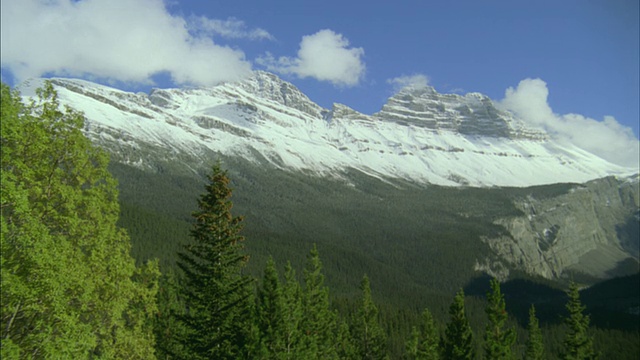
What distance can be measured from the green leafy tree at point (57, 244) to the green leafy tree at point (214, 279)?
29.1ft

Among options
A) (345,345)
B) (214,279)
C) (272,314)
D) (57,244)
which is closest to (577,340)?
(345,345)

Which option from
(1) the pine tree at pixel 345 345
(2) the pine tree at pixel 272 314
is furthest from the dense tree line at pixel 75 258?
(1) the pine tree at pixel 345 345

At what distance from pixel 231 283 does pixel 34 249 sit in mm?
16819

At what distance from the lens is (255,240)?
198 m

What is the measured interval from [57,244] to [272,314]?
32458 mm

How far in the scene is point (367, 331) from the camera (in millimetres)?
72688

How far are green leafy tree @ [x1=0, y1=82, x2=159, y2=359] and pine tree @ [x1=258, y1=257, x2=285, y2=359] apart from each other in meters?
24.2

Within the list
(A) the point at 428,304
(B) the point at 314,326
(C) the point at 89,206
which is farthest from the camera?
(A) the point at 428,304

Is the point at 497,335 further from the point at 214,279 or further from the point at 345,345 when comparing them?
the point at 214,279

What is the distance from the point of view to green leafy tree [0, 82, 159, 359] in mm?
13047

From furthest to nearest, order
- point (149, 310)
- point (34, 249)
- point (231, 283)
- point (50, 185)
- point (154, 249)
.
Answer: point (154, 249), point (231, 283), point (149, 310), point (50, 185), point (34, 249)

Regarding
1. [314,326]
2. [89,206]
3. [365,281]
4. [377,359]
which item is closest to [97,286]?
[89,206]

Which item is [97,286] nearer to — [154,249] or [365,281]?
[365,281]

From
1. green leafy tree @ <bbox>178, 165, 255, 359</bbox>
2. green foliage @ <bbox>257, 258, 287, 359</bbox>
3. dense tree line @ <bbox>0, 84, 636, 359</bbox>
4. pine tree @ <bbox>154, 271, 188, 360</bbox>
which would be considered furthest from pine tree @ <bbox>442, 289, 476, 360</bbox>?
dense tree line @ <bbox>0, 84, 636, 359</bbox>
